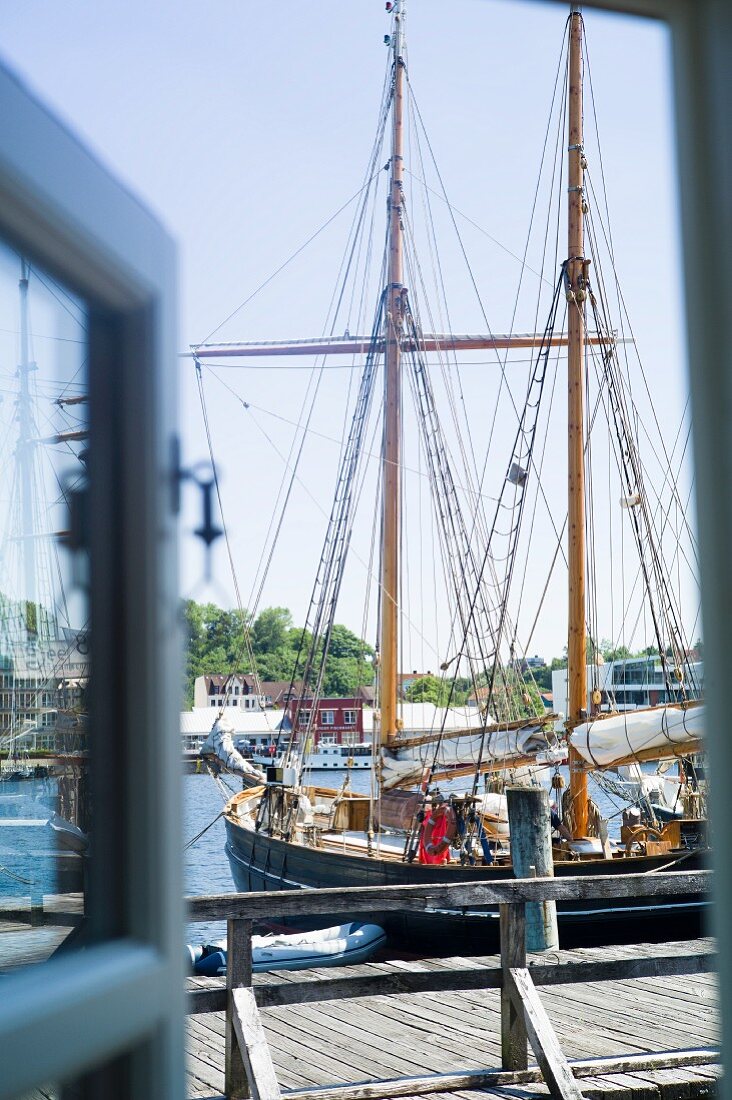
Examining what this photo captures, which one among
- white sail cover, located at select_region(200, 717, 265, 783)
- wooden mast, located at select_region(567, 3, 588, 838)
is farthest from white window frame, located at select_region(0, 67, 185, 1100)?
white sail cover, located at select_region(200, 717, 265, 783)

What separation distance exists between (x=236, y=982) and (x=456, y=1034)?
139 centimetres

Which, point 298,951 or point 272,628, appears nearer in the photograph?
point 298,951

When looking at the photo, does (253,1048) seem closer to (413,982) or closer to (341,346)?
(413,982)

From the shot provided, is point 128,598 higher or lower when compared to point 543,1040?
higher

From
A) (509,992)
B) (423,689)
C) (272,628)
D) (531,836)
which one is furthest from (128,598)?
(423,689)

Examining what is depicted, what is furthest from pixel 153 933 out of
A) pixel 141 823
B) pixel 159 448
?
pixel 159 448

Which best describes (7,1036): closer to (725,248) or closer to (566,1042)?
(725,248)

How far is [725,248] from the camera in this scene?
1.35 m

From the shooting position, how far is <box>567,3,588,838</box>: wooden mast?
1141 centimetres

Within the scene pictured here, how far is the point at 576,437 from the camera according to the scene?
1195 centimetres

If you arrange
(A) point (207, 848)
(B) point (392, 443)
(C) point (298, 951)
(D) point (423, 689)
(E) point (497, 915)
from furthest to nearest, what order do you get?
1. (D) point (423, 689)
2. (A) point (207, 848)
3. (B) point (392, 443)
4. (E) point (497, 915)
5. (C) point (298, 951)

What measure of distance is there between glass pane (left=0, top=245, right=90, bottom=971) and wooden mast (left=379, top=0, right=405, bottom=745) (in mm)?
12901

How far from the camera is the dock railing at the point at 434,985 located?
396 cm

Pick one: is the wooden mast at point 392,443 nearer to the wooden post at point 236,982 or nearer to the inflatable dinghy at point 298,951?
the inflatable dinghy at point 298,951
